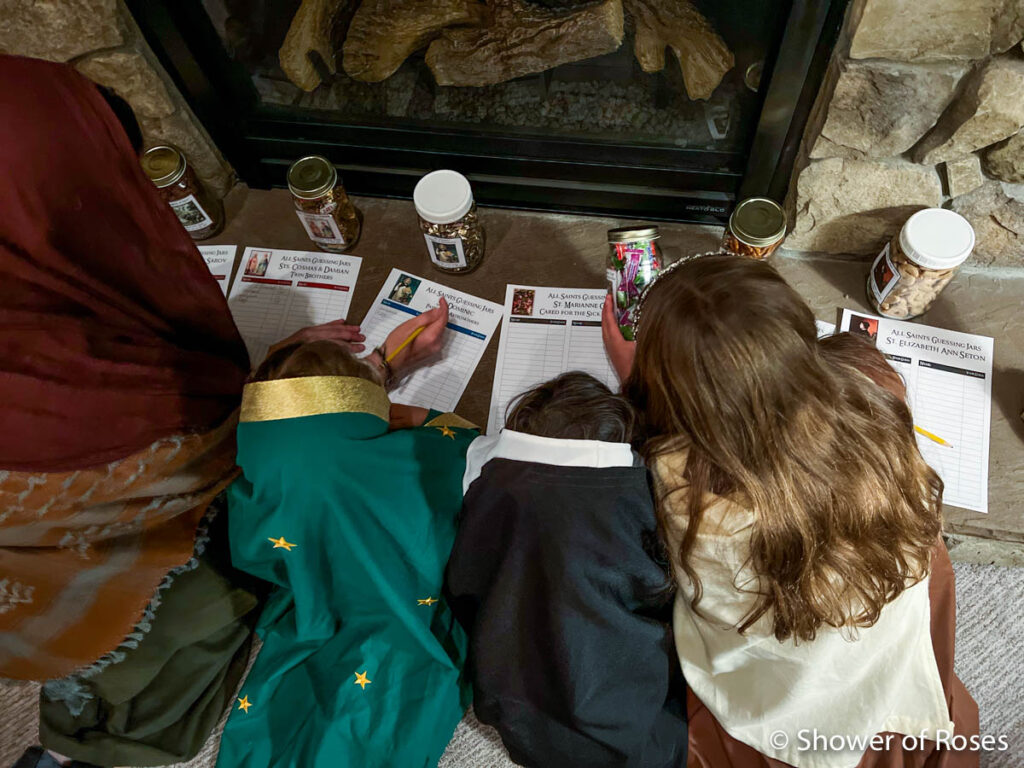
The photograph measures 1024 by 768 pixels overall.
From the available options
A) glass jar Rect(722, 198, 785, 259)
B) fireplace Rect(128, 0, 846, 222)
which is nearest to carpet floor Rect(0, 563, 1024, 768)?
glass jar Rect(722, 198, 785, 259)

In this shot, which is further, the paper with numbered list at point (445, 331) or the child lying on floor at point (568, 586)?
the paper with numbered list at point (445, 331)

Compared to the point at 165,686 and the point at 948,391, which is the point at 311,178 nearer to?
the point at 165,686

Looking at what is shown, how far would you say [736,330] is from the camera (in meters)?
0.66

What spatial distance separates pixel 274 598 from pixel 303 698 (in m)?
0.16

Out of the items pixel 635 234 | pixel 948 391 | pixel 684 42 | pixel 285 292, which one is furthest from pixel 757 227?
pixel 285 292

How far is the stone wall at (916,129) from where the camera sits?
83cm

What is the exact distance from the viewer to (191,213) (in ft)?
4.26

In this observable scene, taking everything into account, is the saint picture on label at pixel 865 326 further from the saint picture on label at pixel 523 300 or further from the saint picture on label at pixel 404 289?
the saint picture on label at pixel 404 289

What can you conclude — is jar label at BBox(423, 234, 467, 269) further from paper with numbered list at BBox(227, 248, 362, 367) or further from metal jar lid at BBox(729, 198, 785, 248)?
metal jar lid at BBox(729, 198, 785, 248)

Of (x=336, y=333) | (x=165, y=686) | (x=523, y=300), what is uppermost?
(x=523, y=300)

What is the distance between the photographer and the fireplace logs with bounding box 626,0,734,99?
1.02m

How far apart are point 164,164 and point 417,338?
0.52 meters

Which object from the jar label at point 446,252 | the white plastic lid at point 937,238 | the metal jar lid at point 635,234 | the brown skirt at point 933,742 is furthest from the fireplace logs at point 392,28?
the brown skirt at point 933,742

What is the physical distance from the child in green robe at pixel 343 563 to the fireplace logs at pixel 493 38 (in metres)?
0.54
